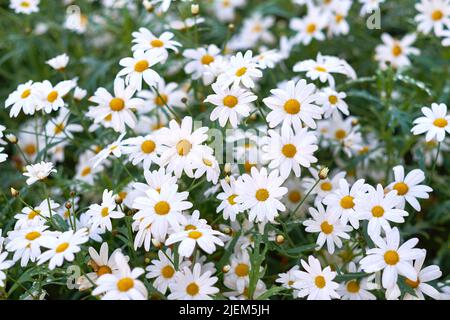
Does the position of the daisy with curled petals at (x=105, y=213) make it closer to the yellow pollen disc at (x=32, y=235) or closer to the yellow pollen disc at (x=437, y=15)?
the yellow pollen disc at (x=32, y=235)

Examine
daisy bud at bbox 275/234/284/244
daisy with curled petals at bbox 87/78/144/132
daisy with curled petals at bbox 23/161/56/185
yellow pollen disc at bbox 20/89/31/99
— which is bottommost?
daisy bud at bbox 275/234/284/244

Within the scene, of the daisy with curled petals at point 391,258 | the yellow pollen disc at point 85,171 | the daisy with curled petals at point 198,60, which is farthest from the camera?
the yellow pollen disc at point 85,171

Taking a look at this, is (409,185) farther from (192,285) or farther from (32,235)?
(32,235)

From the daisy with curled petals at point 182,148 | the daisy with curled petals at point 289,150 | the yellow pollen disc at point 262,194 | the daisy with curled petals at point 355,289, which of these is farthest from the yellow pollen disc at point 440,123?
the daisy with curled petals at point 182,148

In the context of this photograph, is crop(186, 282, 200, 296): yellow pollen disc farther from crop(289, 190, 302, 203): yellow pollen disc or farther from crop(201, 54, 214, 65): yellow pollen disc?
crop(201, 54, 214, 65): yellow pollen disc

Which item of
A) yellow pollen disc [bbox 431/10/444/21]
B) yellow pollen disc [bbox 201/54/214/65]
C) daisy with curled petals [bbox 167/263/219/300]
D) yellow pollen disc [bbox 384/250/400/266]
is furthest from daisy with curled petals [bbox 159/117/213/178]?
yellow pollen disc [bbox 431/10/444/21]
